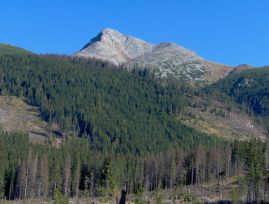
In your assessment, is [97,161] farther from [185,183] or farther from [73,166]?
[185,183]

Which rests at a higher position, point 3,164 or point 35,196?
point 3,164

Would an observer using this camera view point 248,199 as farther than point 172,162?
No

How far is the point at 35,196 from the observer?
183750mm

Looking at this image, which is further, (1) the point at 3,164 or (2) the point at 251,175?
(1) the point at 3,164

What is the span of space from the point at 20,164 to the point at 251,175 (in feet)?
292

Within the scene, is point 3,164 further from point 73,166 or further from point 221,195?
point 221,195

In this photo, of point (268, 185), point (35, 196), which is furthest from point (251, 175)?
point (35, 196)

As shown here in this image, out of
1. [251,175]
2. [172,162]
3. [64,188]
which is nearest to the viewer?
[251,175]

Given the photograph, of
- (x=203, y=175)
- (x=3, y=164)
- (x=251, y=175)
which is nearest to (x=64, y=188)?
(x=3, y=164)

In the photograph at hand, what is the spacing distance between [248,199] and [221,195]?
30.7 ft

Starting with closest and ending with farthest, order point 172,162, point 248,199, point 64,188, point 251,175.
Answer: point 251,175 < point 248,199 < point 64,188 < point 172,162

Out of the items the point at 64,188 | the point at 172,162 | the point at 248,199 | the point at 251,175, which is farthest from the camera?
the point at 172,162

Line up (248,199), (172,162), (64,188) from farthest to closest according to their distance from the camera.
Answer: (172,162) → (64,188) → (248,199)

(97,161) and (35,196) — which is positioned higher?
(97,161)
